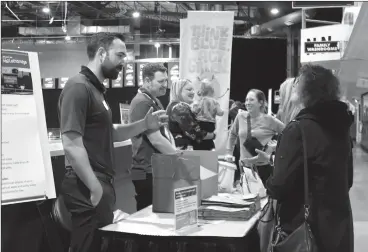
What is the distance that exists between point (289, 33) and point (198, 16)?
13.5 meters

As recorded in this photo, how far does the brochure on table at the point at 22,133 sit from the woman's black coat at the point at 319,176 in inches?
37.9

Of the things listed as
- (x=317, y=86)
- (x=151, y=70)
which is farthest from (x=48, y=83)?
(x=317, y=86)

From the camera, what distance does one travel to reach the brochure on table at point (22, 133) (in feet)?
5.87

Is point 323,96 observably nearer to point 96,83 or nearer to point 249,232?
point 249,232

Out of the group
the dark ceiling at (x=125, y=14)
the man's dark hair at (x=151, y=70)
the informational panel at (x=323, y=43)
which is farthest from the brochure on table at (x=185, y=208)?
the dark ceiling at (x=125, y=14)

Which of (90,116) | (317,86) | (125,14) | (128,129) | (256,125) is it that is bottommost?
(256,125)

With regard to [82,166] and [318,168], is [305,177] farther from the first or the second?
[82,166]

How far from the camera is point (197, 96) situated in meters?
4.31

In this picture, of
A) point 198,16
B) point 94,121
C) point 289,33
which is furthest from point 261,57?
point 94,121

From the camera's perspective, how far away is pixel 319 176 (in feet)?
6.36

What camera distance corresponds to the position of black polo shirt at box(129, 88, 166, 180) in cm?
299

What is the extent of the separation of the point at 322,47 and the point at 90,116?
21.7 feet

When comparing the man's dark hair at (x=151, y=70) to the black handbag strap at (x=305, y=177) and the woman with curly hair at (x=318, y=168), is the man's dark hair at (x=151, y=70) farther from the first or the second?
the black handbag strap at (x=305, y=177)

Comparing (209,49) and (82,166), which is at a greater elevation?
(209,49)
